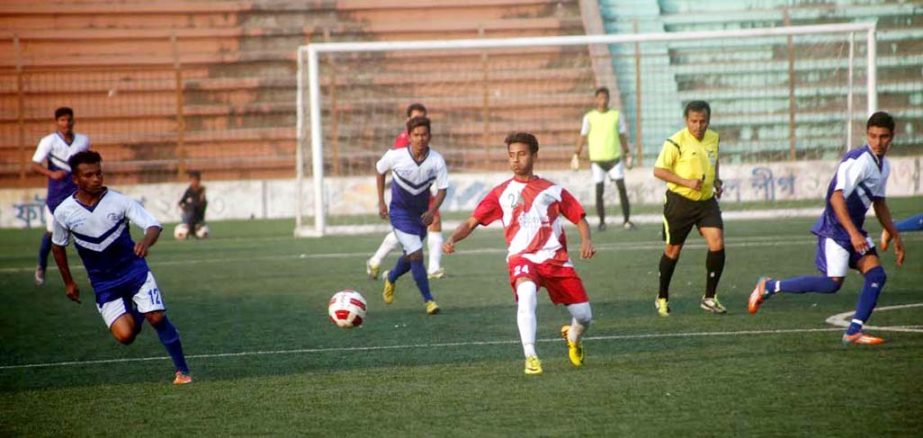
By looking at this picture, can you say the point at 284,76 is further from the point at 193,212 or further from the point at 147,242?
the point at 147,242

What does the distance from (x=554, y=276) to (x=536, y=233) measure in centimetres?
32

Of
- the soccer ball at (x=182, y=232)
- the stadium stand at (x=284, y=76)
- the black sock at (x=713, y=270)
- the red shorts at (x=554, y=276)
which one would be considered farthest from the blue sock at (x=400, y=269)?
the stadium stand at (x=284, y=76)

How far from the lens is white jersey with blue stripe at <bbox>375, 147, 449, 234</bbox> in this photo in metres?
12.0

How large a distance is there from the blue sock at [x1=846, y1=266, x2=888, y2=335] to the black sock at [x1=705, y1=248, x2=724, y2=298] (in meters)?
2.18

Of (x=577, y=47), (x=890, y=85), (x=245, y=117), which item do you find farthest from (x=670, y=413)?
(x=245, y=117)

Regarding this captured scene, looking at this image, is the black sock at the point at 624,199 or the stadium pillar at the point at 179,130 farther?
the stadium pillar at the point at 179,130

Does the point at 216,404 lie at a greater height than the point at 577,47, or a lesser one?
lesser

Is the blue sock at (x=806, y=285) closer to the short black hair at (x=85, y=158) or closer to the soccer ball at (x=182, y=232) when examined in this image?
the short black hair at (x=85, y=158)

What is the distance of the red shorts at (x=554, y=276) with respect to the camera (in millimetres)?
8336

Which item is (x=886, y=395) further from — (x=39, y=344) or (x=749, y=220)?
(x=749, y=220)

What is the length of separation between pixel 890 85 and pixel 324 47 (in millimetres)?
10227

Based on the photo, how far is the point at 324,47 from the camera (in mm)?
20500

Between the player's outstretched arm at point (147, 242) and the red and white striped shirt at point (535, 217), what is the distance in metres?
2.16

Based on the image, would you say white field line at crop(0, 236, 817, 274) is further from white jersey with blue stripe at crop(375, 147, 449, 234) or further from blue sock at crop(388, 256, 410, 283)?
white jersey with blue stripe at crop(375, 147, 449, 234)
